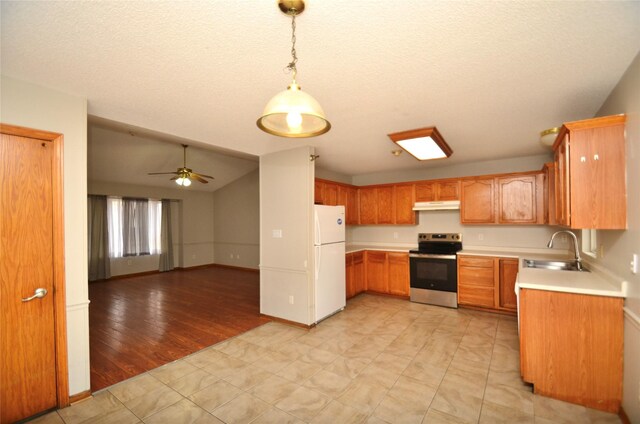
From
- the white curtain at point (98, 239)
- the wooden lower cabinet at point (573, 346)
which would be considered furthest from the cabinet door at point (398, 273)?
the white curtain at point (98, 239)

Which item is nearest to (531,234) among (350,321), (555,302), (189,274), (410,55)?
(555,302)

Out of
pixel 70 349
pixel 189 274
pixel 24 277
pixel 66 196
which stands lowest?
pixel 189 274

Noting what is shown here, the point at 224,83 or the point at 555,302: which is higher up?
the point at 224,83

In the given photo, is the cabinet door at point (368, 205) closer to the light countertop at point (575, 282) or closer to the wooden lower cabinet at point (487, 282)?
the wooden lower cabinet at point (487, 282)

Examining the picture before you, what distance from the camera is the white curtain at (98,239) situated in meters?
6.86

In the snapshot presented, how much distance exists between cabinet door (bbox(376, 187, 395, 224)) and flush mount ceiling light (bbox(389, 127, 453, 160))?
1.68 m

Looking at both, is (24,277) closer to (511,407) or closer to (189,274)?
(511,407)

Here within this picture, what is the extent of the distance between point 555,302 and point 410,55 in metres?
2.28

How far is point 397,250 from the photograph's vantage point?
528 centimetres

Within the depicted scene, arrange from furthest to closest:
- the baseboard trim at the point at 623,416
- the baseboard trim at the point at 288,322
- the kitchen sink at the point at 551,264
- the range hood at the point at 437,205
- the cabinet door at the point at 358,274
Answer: the cabinet door at the point at 358,274
the range hood at the point at 437,205
the baseboard trim at the point at 288,322
the kitchen sink at the point at 551,264
the baseboard trim at the point at 623,416

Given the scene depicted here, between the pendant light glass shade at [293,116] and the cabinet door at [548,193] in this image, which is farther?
the cabinet door at [548,193]

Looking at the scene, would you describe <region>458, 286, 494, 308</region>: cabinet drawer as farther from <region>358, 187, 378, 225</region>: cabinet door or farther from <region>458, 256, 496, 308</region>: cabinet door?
<region>358, 187, 378, 225</region>: cabinet door

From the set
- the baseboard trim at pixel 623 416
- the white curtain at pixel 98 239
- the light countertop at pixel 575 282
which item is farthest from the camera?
the white curtain at pixel 98 239

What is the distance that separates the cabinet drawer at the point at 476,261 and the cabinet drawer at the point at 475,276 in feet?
0.21
